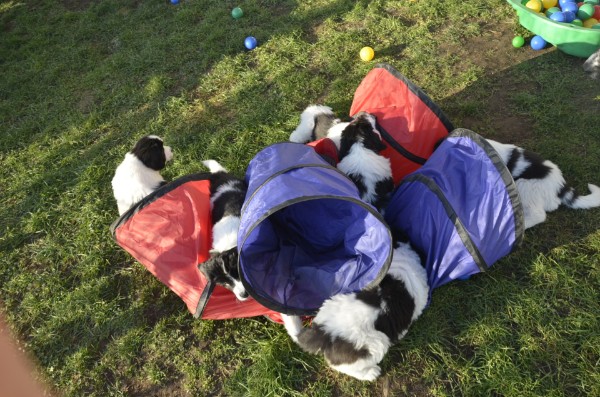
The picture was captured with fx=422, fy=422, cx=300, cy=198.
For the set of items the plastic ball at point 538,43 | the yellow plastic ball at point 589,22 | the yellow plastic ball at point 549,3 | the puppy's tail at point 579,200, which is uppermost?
the yellow plastic ball at point 549,3

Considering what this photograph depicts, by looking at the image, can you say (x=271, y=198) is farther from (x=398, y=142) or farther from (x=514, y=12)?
(x=514, y=12)

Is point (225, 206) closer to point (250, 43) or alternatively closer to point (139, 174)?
point (139, 174)

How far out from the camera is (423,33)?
4.89 metres

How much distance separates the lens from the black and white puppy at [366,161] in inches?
125

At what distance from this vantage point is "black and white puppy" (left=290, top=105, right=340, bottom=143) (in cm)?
383

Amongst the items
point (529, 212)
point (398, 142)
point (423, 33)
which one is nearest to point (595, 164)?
point (529, 212)

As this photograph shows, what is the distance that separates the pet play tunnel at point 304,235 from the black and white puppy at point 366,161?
20cm

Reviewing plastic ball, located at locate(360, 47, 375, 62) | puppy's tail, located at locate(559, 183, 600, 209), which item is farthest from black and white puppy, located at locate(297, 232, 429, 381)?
plastic ball, located at locate(360, 47, 375, 62)

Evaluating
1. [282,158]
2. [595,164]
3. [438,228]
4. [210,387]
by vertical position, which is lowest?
[595,164]

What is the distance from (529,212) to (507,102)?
150cm

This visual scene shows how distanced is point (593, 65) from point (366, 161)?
9.29 ft

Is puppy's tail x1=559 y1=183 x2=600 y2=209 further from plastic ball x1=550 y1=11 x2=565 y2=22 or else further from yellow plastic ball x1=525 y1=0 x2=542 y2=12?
yellow plastic ball x1=525 y1=0 x2=542 y2=12

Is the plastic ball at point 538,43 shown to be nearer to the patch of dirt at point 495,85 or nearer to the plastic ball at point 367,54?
the patch of dirt at point 495,85

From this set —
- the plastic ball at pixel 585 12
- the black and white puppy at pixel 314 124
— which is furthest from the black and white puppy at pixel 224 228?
the plastic ball at pixel 585 12
